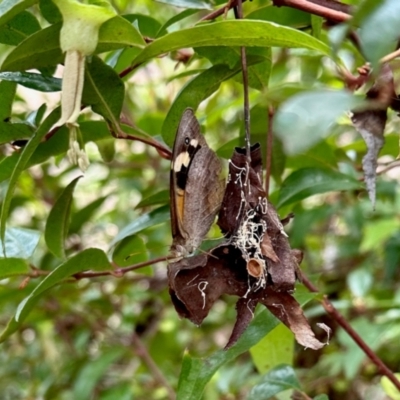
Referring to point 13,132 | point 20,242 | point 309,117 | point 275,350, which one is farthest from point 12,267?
point 309,117

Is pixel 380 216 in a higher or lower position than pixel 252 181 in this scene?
lower

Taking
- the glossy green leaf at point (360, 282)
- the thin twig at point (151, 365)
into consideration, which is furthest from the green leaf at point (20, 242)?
the glossy green leaf at point (360, 282)

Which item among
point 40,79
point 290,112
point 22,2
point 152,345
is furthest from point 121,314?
point 290,112

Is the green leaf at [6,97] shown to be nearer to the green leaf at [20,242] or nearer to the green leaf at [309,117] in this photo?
the green leaf at [20,242]

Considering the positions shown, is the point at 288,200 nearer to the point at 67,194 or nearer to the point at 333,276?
the point at 67,194

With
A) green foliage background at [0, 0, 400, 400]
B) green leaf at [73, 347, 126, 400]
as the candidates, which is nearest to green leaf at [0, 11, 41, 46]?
green foliage background at [0, 0, 400, 400]
